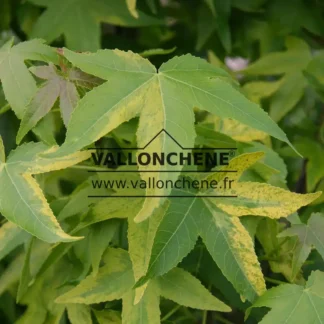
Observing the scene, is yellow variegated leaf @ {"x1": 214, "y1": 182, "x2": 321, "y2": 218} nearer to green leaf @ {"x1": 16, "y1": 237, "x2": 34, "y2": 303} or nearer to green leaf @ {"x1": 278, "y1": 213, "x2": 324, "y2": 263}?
green leaf @ {"x1": 278, "y1": 213, "x2": 324, "y2": 263}

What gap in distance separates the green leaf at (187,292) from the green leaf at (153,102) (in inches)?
8.4

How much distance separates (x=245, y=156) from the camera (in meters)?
0.70

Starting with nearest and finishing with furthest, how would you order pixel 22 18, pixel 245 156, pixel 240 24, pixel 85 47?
pixel 245 156
pixel 85 47
pixel 22 18
pixel 240 24

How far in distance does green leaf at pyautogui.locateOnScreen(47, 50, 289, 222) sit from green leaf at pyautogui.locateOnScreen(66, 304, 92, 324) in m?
0.28

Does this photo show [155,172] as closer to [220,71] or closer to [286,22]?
[220,71]

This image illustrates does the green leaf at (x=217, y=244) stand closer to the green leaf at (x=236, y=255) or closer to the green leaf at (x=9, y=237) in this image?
the green leaf at (x=236, y=255)

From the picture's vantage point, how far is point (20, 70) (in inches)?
28.8

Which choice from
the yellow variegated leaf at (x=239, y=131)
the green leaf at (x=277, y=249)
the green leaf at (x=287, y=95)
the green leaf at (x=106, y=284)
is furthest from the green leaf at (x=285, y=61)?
the green leaf at (x=106, y=284)

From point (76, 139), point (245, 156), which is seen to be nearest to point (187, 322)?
point (245, 156)

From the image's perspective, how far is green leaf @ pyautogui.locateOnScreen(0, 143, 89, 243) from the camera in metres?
0.62

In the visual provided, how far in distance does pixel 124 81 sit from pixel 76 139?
0.10 meters
